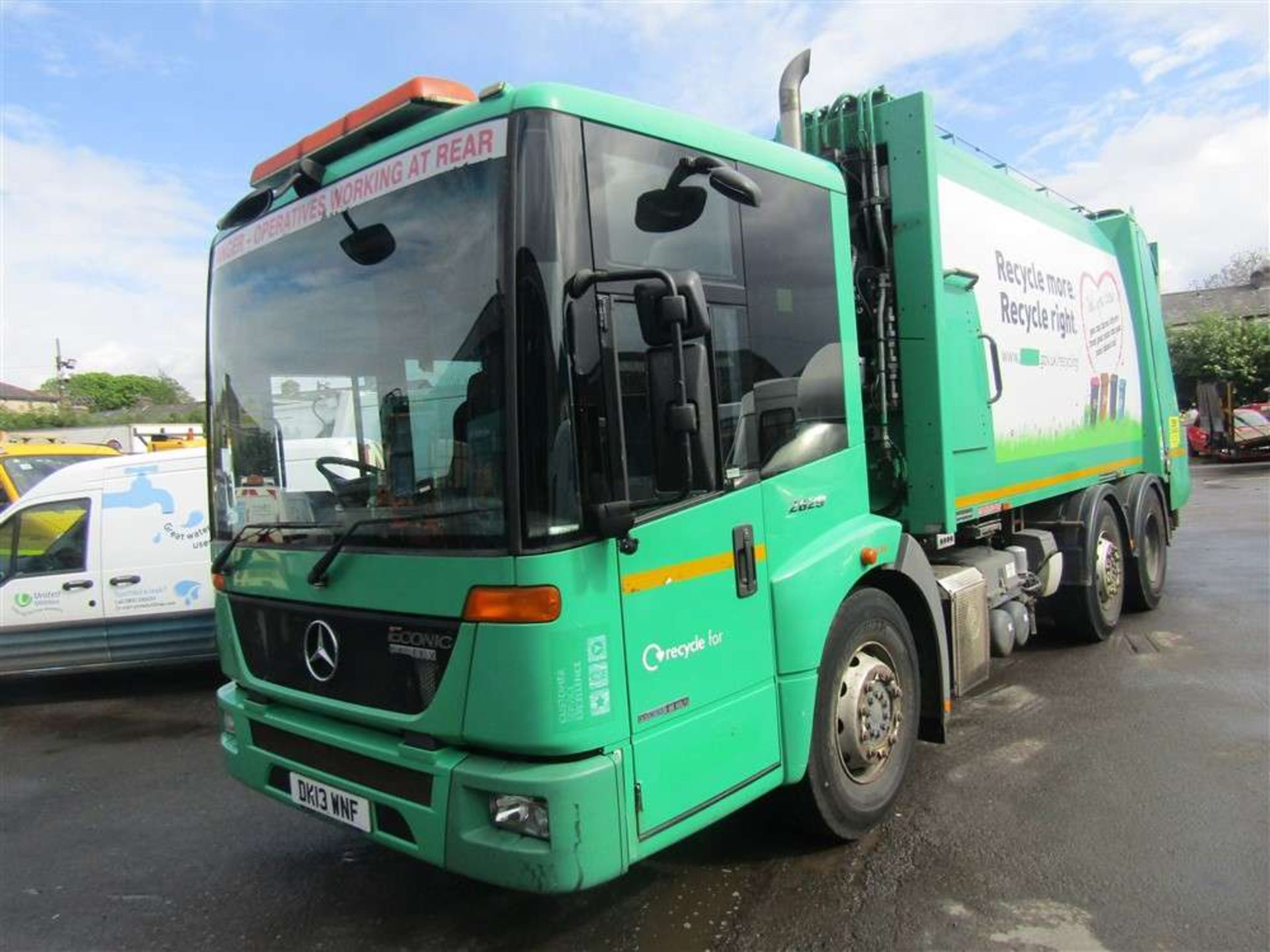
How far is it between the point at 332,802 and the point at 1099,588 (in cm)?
584

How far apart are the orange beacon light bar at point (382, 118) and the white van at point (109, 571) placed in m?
4.30

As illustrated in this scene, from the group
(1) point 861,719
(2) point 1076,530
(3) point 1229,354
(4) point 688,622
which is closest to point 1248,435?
(3) point 1229,354

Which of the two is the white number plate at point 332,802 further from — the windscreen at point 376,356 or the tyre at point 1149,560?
the tyre at point 1149,560

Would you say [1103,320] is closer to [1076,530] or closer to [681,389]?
[1076,530]

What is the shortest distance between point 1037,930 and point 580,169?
296 cm

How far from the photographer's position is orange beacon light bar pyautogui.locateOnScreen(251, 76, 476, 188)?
2.83 m

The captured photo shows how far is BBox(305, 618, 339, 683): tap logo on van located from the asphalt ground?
814 millimetres

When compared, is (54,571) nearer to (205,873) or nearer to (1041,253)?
(205,873)

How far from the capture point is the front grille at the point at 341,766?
273 centimetres

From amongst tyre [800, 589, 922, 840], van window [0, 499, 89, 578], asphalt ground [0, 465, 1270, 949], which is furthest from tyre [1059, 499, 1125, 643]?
van window [0, 499, 89, 578]

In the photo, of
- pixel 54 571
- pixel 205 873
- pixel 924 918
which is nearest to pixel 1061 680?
pixel 924 918

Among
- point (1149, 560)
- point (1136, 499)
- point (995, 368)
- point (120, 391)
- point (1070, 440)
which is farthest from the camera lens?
point (120, 391)

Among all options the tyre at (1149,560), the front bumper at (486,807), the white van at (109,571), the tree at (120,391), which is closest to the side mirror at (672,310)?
the front bumper at (486,807)

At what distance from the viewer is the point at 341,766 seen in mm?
2982
